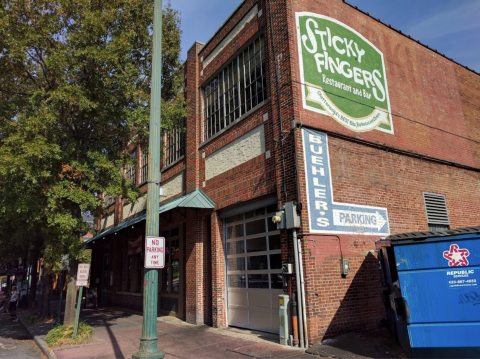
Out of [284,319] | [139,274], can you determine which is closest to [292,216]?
[284,319]

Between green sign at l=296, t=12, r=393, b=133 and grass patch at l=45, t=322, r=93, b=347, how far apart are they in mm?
8669

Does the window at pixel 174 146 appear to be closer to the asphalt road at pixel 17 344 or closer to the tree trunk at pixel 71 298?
the tree trunk at pixel 71 298

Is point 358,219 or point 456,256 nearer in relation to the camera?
point 456,256

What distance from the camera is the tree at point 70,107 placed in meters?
9.98

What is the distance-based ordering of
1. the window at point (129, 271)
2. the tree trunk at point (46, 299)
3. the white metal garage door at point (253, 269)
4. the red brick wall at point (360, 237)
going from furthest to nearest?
the window at point (129, 271), the tree trunk at point (46, 299), the white metal garage door at point (253, 269), the red brick wall at point (360, 237)

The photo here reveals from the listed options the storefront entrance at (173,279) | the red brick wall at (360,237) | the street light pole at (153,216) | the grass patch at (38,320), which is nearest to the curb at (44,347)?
the grass patch at (38,320)

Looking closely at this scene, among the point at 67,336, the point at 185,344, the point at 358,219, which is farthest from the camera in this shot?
the point at 67,336

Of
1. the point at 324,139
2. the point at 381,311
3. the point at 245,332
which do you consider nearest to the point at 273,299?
the point at 245,332

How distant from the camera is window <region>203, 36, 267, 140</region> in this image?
11539 millimetres

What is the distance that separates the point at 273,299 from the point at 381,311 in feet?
9.02

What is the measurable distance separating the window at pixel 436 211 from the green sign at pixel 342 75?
2.59 meters

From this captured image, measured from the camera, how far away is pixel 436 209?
12.1 metres

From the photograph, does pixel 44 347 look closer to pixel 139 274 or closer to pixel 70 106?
pixel 70 106

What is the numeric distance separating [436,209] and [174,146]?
10702mm
